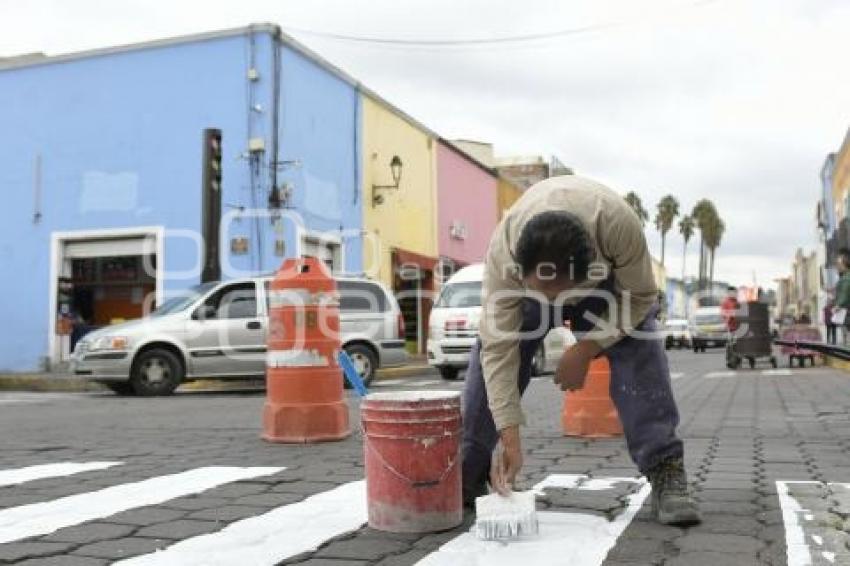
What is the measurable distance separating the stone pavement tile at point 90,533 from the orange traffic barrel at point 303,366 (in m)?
2.93

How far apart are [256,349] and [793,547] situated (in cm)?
1024

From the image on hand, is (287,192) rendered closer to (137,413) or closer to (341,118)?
(341,118)

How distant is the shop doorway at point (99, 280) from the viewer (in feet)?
62.8

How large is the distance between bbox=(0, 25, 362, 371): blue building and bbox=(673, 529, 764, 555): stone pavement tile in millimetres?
15718

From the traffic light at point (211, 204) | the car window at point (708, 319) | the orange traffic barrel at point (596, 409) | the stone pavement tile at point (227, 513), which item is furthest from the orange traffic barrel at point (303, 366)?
the car window at point (708, 319)

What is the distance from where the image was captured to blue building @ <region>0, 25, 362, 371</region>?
18.7 meters

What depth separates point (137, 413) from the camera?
9.62 m

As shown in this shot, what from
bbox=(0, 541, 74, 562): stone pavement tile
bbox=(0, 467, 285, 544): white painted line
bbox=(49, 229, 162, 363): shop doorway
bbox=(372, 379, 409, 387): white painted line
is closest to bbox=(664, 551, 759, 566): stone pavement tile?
bbox=(0, 541, 74, 562): stone pavement tile

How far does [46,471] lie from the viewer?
5.39 metres

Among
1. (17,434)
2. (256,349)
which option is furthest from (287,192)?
(17,434)

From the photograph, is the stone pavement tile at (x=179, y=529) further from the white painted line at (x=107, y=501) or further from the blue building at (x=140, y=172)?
the blue building at (x=140, y=172)

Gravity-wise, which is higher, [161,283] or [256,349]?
[161,283]

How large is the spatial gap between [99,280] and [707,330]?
23317 millimetres

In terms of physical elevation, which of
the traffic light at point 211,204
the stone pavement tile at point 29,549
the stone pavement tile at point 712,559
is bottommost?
the stone pavement tile at point 29,549
